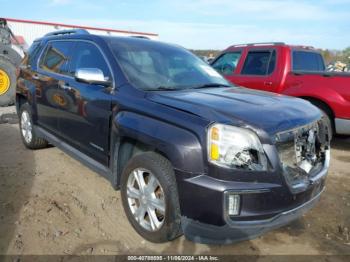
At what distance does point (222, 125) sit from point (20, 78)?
14.5 ft

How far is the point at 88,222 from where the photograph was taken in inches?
140

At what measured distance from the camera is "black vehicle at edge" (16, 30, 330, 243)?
8.55ft

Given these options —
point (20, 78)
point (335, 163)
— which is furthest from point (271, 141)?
point (20, 78)

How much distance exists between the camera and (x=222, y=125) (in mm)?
2645

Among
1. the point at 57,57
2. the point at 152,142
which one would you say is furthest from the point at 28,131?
the point at 152,142

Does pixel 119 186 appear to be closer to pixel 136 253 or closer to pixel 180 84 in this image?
pixel 136 253

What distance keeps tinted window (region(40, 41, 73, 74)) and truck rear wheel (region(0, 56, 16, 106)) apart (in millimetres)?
4779

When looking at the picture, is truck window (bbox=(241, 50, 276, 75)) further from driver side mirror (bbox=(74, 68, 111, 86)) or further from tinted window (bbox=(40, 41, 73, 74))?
driver side mirror (bbox=(74, 68, 111, 86))

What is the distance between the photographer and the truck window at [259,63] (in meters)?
6.82

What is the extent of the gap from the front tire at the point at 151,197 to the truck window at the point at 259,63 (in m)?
4.47

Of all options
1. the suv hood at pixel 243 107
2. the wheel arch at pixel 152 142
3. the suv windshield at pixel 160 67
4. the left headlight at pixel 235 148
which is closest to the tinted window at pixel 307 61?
the suv windshield at pixel 160 67

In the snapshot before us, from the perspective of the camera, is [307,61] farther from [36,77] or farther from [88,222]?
[88,222]

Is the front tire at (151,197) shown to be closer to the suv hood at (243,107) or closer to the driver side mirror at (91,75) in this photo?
the suv hood at (243,107)

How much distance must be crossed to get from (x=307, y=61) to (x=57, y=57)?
4.91 meters
